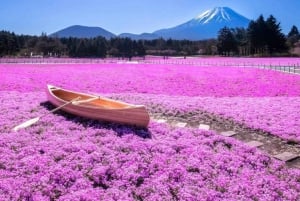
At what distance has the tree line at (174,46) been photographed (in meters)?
116

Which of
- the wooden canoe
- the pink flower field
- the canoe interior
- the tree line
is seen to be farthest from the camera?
the tree line

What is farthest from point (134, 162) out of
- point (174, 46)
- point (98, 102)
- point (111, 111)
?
point (174, 46)

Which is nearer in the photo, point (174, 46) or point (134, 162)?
point (134, 162)

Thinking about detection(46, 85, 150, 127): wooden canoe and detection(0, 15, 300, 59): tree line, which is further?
detection(0, 15, 300, 59): tree line

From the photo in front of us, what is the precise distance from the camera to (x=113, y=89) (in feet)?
96.7

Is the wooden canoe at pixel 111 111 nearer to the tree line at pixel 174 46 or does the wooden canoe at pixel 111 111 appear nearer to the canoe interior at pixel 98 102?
the canoe interior at pixel 98 102

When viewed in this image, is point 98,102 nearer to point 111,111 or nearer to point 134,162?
point 111,111

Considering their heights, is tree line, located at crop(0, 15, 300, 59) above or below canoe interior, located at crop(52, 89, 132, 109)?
above

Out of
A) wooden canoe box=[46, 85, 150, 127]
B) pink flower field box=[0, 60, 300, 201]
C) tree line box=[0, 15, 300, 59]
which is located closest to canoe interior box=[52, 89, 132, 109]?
wooden canoe box=[46, 85, 150, 127]

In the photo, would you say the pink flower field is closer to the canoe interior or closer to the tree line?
the canoe interior

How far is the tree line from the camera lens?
380 feet

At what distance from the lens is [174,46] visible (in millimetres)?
184375

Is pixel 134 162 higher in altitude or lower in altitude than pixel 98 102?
lower

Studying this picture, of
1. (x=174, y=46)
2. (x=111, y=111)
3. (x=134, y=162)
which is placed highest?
(x=174, y=46)
